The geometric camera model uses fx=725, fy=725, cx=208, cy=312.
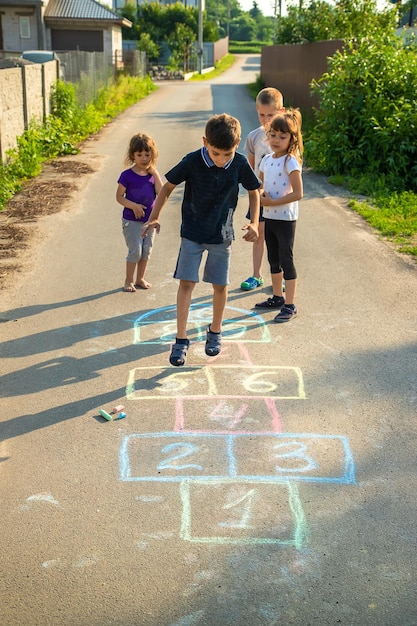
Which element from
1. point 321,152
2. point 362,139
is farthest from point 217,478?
point 321,152

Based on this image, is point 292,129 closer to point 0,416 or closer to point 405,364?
point 405,364

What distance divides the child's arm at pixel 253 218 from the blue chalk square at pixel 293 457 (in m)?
1.45

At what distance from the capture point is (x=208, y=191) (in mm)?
4758

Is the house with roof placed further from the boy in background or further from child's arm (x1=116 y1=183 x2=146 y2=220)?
the boy in background

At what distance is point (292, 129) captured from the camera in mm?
5430

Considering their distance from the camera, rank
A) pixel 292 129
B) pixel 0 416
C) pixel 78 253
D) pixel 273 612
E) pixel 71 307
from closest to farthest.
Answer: pixel 273 612
pixel 0 416
pixel 292 129
pixel 71 307
pixel 78 253

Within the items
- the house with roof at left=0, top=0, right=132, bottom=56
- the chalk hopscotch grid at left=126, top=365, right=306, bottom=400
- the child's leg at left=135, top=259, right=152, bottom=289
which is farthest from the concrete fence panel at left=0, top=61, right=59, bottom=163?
the house with roof at left=0, top=0, right=132, bottom=56

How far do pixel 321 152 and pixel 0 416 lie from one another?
391 inches

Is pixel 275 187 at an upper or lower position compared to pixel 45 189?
upper

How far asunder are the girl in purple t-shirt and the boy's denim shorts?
4.06ft

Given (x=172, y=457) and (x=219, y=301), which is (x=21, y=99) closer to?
(x=219, y=301)

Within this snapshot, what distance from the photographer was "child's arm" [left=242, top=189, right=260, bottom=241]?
488 cm

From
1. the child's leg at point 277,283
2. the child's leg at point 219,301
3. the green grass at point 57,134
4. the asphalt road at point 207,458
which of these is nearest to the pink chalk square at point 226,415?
the asphalt road at point 207,458

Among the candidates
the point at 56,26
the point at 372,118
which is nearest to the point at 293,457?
the point at 372,118
